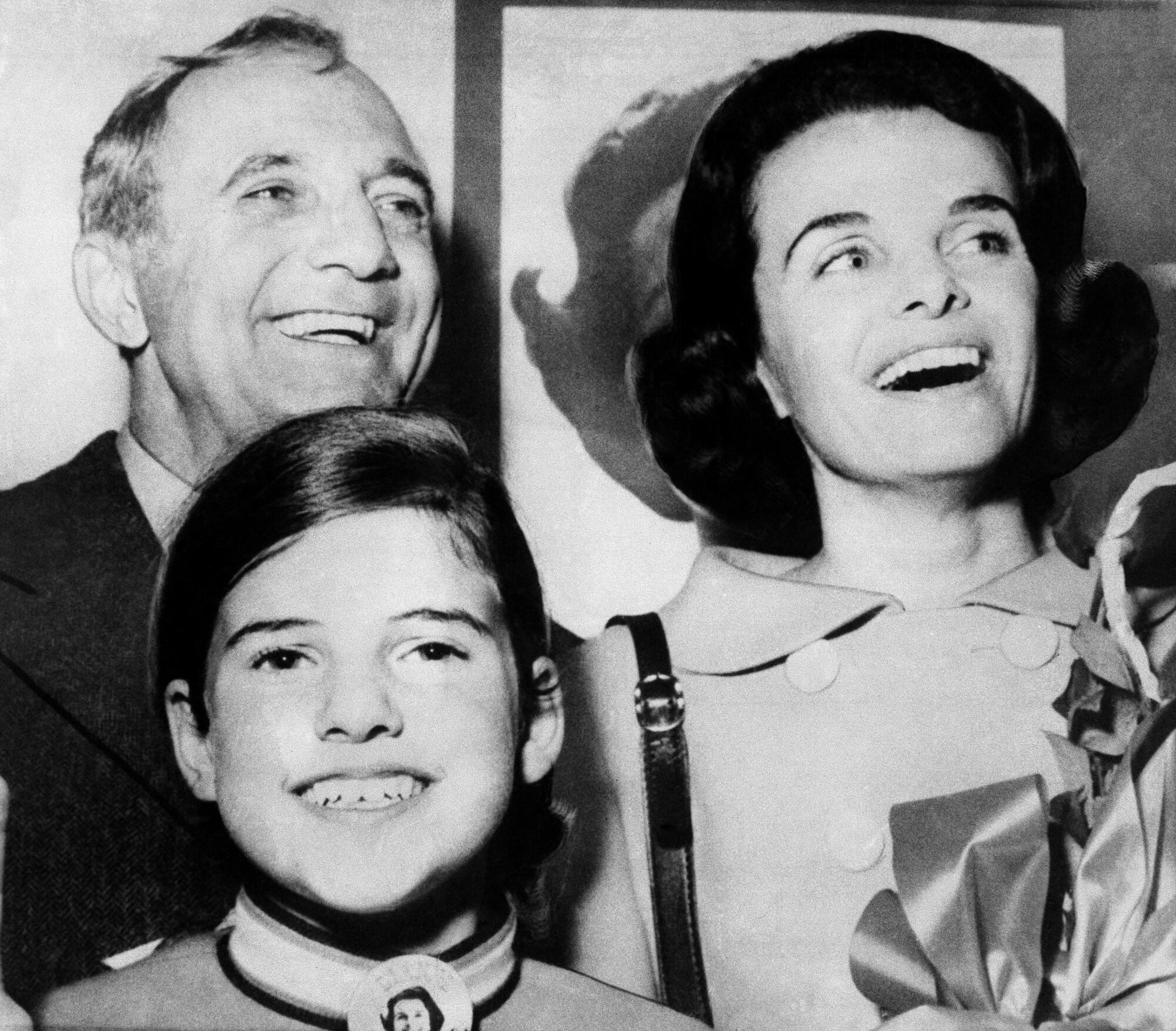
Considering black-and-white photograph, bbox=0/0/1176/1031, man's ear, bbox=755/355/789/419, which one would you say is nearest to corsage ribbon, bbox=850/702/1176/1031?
black-and-white photograph, bbox=0/0/1176/1031

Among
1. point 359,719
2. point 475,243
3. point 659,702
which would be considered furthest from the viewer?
point 475,243

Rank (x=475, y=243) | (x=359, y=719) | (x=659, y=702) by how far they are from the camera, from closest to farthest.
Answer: (x=359, y=719)
(x=659, y=702)
(x=475, y=243)

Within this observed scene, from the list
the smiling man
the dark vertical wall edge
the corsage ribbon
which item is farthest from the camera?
the dark vertical wall edge

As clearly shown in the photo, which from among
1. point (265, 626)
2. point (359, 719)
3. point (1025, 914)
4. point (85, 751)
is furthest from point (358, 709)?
point (1025, 914)

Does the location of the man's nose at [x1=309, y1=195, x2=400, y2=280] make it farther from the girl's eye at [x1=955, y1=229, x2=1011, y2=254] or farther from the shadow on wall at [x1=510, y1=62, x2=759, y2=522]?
the girl's eye at [x1=955, y1=229, x2=1011, y2=254]

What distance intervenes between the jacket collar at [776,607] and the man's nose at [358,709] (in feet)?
0.96

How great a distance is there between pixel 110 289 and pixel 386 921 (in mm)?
671

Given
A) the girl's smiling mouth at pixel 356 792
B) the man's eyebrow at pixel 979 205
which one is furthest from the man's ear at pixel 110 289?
the man's eyebrow at pixel 979 205

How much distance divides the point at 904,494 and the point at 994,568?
0.39 ft

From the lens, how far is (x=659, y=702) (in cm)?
150

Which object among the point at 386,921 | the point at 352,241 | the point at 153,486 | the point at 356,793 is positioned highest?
the point at 352,241

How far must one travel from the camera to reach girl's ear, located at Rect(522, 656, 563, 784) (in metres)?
1.44

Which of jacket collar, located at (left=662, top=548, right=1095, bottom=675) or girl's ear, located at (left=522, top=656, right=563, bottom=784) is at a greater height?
jacket collar, located at (left=662, top=548, right=1095, bottom=675)

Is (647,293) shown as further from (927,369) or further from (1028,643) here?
(1028,643)
